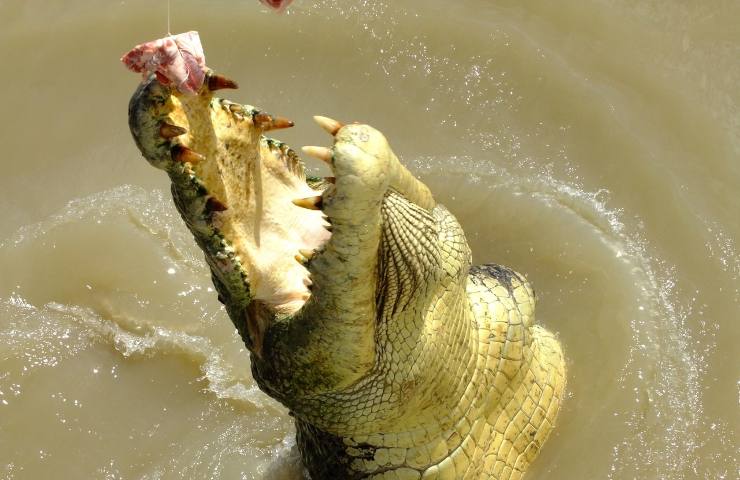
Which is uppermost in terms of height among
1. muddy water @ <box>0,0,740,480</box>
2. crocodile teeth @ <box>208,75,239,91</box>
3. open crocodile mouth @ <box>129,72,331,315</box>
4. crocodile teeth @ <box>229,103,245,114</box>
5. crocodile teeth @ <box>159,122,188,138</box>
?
crocodile teeth @ <box>208,75,239,91</box>

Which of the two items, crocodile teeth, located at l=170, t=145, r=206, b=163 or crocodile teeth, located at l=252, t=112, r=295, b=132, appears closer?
crocodile teeth, located at l=170, t=145, r=206, b=163

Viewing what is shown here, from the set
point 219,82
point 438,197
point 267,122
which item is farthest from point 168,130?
point 438,197

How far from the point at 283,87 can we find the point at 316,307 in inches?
100

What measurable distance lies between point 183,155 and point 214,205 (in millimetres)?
159

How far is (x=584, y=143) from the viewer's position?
4.23 m

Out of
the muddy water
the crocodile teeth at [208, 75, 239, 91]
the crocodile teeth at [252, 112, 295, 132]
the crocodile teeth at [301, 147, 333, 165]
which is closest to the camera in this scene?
the crocodile teeth at [301, 147, 333, 165]

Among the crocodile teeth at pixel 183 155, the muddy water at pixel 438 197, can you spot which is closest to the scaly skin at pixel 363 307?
the crocodile teeth at pixel 183 155

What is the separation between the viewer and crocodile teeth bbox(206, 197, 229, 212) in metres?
2.18

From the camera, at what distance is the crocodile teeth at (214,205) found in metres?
2.18

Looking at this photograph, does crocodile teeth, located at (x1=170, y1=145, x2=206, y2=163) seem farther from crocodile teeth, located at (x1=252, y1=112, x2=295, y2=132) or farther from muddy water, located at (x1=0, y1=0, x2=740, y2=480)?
muddy water, located at (x1=0, y1=0, x2=740, y2=480)

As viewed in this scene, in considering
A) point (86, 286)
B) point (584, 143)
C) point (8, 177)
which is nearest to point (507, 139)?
point (584, 143)

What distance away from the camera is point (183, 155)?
2088 millimetres

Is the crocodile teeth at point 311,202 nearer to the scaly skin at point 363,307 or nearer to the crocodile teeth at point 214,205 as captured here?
the scaly skin at point 363,307

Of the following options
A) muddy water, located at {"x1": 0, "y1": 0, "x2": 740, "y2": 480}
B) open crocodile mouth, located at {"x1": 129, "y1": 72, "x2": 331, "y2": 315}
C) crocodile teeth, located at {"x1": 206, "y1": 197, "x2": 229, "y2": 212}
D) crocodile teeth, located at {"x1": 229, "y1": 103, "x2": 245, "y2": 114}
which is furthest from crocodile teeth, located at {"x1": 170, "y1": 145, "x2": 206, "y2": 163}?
muddy water, located at {"x1": 0, "y1": 0, "x2": 740, "y2": 480}
